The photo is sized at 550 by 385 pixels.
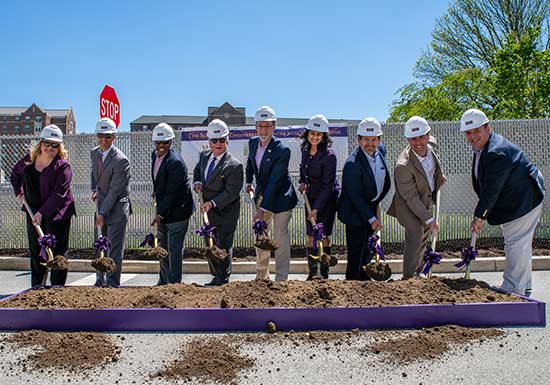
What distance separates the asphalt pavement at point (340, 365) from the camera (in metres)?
3.58

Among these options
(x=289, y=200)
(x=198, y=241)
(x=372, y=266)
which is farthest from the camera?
(x=198, y=241)

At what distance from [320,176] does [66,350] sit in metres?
3.30

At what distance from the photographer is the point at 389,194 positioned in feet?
30.6

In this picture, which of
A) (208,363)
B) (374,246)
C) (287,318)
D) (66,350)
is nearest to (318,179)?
(374,246)

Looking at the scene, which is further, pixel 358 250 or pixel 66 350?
pixel 358 250

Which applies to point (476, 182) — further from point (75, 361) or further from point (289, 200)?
point (75, 361)

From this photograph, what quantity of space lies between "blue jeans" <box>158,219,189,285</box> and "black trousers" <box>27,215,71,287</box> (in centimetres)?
114

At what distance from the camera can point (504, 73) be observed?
1636 centimetres

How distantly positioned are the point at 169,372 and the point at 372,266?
2448 millimetres

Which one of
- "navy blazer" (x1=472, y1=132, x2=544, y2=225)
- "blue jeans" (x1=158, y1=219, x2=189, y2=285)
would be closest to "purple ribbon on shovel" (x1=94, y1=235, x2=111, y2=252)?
"blue jeans" (x1=158, y1=219, x2=189, y2=285)

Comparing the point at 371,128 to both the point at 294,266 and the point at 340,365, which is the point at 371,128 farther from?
the point at 294,266

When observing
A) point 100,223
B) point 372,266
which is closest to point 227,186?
point 100,223

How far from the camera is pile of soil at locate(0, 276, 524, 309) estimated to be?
4754mm

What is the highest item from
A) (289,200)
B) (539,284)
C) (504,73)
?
(504,73)
